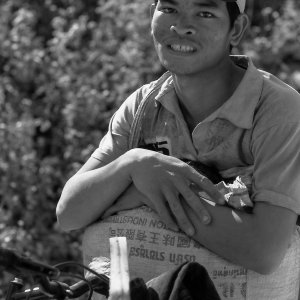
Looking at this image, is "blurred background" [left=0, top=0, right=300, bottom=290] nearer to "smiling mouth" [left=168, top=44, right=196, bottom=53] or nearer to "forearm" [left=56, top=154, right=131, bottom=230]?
"forearm" [left=56, top=154, right=131, bottom=230]

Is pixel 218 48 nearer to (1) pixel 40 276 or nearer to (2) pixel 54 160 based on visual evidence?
(1) pixel 40 276

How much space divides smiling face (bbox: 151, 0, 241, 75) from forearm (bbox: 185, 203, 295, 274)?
19.5 inches

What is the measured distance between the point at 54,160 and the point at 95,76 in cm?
65

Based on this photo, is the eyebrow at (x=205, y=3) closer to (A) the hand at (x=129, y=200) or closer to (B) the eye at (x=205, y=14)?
(B) the eye at (x=205, y=14)

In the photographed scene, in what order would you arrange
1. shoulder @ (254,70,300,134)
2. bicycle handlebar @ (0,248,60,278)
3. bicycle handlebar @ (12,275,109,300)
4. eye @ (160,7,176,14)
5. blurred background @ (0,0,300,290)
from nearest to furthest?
bicycle handlebar @ (0,248,60,278), bicycle handlebar @ (12,275,109,300), shoulder @ (254,70,300,134), eye @ (160,7,176,14), blurred background @ (0,0,300,290)

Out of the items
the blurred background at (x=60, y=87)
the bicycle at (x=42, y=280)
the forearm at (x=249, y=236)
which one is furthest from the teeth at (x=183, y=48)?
the blurred background at (x=60, y=87)

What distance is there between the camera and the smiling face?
292cm

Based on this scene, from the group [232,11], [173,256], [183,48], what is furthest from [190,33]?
[173,256]

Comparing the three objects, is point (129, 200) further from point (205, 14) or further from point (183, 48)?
point (205, 14)

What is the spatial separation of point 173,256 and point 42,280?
800 mm

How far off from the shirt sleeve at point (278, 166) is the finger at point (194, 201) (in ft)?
0.54

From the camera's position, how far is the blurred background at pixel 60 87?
524 centimetres

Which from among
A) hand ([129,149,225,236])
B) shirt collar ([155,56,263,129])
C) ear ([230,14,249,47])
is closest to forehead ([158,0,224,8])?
ear ([230,14,249,47])

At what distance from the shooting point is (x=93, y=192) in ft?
9.69
